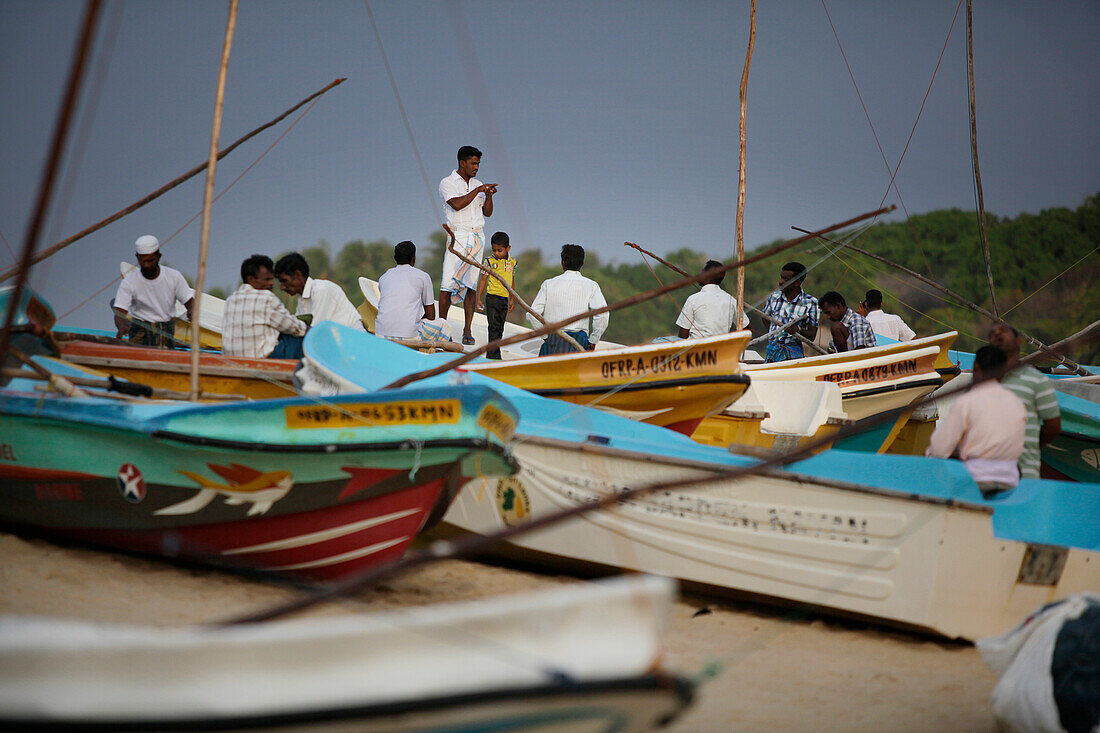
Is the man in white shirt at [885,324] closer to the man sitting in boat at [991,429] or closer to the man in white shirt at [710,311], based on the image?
the man in white shirt at [710,311]

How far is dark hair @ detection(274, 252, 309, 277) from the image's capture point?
682cm

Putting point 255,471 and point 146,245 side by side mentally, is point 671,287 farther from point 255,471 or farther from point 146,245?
point 146,245

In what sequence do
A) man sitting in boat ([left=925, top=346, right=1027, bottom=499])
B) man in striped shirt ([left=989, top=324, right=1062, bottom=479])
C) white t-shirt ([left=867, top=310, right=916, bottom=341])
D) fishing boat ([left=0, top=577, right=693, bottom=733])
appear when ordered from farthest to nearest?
white t-shirt ([left=867, top=310, right=916, bottom=341]) < man in striped shirt ([left=989, top=324, right=1062, bottom=479]) < man sitting in boat ([left=925, top=346, right=1027, bottom=499]) < fishing boat ([left=0, top=577, right=693, bottom=733])

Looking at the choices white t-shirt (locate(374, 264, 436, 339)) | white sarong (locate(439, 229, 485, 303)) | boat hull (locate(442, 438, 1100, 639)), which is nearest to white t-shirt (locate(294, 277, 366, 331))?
white t-shirt (locate(374, 264, 436, 339))

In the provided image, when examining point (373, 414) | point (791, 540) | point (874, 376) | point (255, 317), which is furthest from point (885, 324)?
point (373, 414)

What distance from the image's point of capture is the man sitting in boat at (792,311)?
930 cm

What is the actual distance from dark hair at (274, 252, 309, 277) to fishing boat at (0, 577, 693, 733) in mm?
4904

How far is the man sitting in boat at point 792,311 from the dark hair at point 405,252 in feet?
11.9

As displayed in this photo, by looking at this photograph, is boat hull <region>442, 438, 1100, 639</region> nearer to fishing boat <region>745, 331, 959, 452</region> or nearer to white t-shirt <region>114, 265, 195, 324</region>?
fishing boat <region>745, 331, 959, 452</region>

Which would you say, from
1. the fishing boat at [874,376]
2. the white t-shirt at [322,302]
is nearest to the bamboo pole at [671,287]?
the white t-shirt at [322,302]

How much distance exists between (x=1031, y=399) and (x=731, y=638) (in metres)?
2.03

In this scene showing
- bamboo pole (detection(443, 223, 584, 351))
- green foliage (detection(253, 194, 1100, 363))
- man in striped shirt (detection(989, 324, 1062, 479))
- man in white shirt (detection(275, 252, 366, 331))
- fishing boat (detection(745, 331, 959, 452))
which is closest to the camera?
man in striped shirt (detection(989, 324, 1062, 479))

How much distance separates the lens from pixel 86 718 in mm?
2104

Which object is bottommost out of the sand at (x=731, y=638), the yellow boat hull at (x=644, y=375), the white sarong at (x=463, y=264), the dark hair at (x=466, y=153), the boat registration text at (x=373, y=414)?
the sand at (x=731, y=638)
